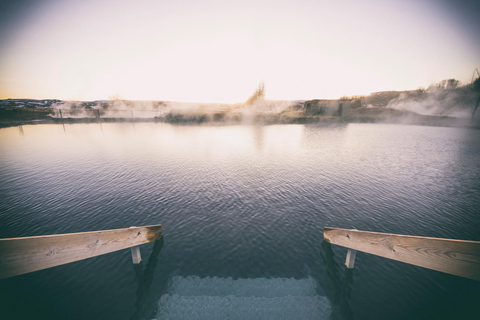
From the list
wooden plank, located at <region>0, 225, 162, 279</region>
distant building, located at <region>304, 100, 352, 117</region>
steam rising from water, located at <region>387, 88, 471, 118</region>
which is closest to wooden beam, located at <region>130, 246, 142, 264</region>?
wooden plank, located at <region>0, 225, 162, 279</region>

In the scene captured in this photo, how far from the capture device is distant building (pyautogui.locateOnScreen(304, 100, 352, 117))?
9050 centimetres

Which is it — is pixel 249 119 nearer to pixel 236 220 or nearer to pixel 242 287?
pixel 236 220

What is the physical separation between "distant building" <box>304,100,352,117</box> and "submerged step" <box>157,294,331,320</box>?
101 m

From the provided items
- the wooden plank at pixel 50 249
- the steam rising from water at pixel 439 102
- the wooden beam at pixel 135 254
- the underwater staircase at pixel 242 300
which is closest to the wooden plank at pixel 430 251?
the underwater staircase at pixel 242 300

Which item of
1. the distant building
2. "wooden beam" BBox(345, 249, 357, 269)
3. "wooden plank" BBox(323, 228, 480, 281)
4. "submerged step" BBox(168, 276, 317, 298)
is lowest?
"submerged step" BBox(168, 276, 317, 298)

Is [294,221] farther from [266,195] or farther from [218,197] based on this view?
[218,197]

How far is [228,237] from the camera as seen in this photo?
10.9 m

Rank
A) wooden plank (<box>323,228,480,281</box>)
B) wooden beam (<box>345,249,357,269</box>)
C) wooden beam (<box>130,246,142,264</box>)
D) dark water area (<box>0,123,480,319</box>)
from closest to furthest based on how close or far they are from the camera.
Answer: wooden plank (<box>323,228,480,281</box>), dark water area (<box>0,123,480,319</box>), wooden beam (<box>345,249,357,269</box>), wooden beam (<box>130,246,142,264</box>)

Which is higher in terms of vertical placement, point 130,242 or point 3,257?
point 3,257

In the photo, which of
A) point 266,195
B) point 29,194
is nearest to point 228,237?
point 266,195

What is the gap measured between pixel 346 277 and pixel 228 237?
6837mm

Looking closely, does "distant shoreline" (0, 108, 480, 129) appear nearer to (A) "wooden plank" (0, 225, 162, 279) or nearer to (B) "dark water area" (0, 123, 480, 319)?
(B) "dark water area" (0, 123, 480, 319)

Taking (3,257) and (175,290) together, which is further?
(175,290)

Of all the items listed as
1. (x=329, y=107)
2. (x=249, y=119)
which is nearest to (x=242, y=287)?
(x=249, y=119)
